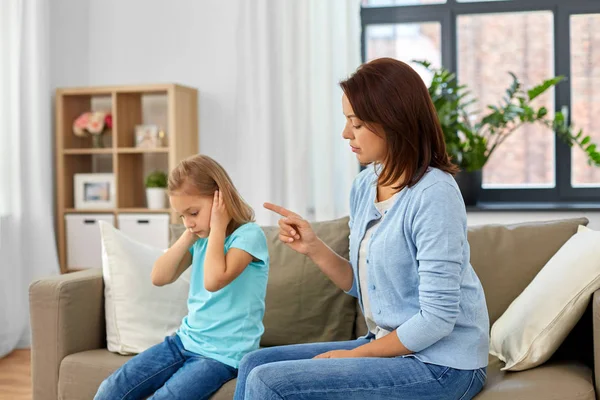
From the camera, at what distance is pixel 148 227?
14.0ft

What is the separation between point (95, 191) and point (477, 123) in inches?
80.9

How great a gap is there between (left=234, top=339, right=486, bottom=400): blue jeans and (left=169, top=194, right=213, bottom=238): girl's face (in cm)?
66

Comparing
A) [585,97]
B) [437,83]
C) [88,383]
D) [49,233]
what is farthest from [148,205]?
[585,97]

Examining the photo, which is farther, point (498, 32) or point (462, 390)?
point (498, 32)

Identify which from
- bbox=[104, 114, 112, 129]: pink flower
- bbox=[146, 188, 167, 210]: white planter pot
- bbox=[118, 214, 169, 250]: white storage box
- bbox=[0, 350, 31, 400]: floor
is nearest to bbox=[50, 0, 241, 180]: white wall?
bbox=[104, 114, 112, 129]: pink flower

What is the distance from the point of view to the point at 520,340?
2.12 m

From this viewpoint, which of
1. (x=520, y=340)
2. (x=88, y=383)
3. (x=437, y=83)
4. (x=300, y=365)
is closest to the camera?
(x=300, y=365)

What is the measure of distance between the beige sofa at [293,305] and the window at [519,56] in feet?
6.03

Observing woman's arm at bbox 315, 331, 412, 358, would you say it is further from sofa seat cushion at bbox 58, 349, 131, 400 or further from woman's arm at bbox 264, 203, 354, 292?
sofa seat cushion at bbox 58, 349, 131, 400

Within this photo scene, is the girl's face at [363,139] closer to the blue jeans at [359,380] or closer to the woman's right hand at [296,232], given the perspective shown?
the woman's right hand at [296,232]

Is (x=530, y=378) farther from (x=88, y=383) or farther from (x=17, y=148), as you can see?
(x=17, y=148)

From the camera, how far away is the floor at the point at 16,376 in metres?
3.40

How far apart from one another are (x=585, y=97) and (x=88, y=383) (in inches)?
118

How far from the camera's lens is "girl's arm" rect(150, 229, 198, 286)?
2.34 m
